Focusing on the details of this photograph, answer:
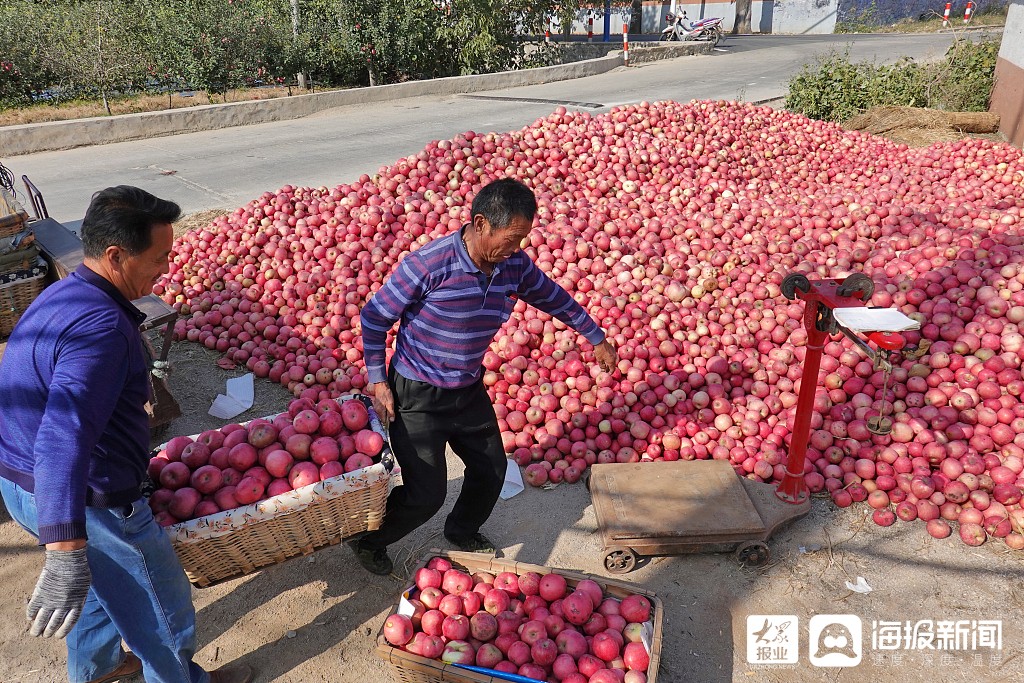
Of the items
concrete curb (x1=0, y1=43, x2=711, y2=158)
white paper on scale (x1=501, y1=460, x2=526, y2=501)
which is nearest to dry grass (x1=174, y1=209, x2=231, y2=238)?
white paper on scale (x1=501, y1=460, x2=526, y2=501)

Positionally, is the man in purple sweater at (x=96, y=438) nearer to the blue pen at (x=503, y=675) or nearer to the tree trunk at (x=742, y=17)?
the blue pen at (x=503, y=675)

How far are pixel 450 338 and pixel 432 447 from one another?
0.52 m

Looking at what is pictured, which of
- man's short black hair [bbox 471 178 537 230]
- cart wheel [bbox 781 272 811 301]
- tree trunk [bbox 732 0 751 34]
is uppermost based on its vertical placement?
tree trunk [bbox 732 0 751 34]

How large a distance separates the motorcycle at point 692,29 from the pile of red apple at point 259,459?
29.9 meters

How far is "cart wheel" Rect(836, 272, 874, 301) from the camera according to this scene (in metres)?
2.91

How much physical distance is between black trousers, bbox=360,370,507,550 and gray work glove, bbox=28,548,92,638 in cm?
132

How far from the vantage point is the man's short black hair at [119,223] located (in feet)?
6.73

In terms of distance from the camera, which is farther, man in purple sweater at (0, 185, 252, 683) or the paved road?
the paved road

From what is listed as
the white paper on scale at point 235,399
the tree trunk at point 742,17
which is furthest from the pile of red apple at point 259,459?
the tree trunk at point 742,17

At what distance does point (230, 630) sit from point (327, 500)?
1.03 meters

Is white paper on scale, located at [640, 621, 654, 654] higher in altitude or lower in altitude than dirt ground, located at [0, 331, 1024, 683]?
higher

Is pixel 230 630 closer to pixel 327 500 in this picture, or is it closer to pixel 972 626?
pixel 327 500

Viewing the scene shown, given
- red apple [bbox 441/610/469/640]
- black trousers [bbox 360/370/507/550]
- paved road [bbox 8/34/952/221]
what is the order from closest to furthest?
1. red apple [bbox 441/610/469/640]
2. black trousers [bbox 360/370/507/550]
3. paved road [bbox 8/34/952/221]

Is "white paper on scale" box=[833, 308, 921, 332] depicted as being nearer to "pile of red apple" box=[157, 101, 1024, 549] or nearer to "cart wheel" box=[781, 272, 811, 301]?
"cart wheel" box=[781, 272, 811, 301]
